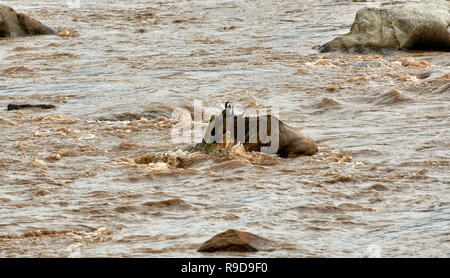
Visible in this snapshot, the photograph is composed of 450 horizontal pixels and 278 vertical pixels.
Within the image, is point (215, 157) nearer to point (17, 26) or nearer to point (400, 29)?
point (400, 29)

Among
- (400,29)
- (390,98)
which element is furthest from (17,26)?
(390,98)

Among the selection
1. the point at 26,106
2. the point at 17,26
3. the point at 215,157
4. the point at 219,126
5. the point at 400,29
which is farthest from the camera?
the point at 17,26

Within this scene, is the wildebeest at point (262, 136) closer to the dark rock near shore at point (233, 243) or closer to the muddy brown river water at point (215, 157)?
the muddy brown river water at point (215, 157)

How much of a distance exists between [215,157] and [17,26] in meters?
11.6

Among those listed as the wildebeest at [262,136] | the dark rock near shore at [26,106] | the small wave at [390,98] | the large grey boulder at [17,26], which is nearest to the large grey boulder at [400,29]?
the small wave at [390,98]

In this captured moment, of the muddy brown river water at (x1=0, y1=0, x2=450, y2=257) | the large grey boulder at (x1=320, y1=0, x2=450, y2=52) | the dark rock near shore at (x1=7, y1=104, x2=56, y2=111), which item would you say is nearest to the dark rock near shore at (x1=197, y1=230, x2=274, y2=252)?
the muddy brown river water at (x1=0, y1=0, x2=450, y2=257)

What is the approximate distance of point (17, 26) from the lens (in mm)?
19141

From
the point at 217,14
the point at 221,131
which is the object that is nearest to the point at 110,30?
the point at 217,14

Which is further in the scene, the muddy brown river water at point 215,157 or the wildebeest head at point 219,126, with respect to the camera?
the wildebeest head at point 219,126

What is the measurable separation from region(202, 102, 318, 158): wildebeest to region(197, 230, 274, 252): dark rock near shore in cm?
286

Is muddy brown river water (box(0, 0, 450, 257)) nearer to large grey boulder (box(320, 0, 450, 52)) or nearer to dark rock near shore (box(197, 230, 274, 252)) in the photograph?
dark rock near shore (box(197, 230, 274, 252))

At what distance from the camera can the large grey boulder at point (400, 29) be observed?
14984mm

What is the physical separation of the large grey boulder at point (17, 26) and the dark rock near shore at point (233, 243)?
1405cm
